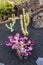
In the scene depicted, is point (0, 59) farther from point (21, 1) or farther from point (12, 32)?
point (21, 1)

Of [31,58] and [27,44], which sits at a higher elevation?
[27,44]

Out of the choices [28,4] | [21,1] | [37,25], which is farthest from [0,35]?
[21,1]

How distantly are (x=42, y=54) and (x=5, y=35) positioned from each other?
131cm

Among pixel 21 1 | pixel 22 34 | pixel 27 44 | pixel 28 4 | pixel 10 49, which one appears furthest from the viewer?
pixel 21 1

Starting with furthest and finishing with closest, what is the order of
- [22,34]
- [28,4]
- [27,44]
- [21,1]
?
[21,1], [28,4], [22,34], [27,44]

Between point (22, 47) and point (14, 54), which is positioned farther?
point (14, 54)

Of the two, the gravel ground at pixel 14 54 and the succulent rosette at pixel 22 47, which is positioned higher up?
the succulent rosette at pixel 22 47

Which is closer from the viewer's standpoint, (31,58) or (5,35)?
(31,58)

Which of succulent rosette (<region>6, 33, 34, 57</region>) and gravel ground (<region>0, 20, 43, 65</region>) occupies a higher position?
succulent rosette (<region>6, 33, 34, 57</region>)

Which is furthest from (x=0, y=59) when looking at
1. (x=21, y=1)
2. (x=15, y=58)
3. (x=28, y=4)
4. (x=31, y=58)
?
(x=21, y=1)

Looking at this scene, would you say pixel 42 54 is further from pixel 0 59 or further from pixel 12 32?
pixel 12 32

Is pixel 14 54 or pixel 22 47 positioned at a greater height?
pixel 22 47

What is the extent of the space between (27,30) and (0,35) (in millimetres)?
686

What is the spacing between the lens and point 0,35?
5.38m
